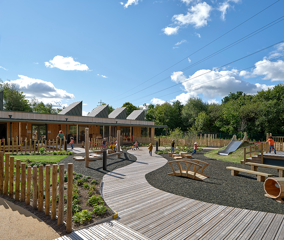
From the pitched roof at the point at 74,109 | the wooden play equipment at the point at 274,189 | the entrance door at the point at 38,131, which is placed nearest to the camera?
the wooden play equipment at the point at 274,189

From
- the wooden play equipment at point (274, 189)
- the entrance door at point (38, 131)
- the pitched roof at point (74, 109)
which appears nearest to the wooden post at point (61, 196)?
the wooden play equipment at point (274, 189)

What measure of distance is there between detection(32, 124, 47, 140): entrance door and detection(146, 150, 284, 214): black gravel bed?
18.9 m

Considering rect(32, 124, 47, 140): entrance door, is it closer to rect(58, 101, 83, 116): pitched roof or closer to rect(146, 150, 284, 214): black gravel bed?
rect(58, 101, 83, 116): pitched roof

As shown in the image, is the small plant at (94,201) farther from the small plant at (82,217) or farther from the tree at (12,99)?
the tree at (12,99)

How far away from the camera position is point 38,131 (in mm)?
22594

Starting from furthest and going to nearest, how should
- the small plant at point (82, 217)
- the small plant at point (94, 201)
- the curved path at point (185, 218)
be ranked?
the small plant at point (94, 201) < the small plant at point (82, 217) < the curved path at point (185, 218)

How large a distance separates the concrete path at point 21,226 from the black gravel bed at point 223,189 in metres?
4.00

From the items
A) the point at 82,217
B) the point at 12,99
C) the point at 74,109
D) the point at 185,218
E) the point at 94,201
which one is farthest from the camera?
the point at 12,99

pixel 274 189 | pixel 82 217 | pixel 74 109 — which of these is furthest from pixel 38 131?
pixel 274 189

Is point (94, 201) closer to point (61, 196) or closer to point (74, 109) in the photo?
point (61, 196)

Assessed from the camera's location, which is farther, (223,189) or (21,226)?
(223,189)

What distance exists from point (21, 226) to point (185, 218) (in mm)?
3670

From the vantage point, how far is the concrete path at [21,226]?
354cm

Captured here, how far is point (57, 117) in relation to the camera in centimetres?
2264
